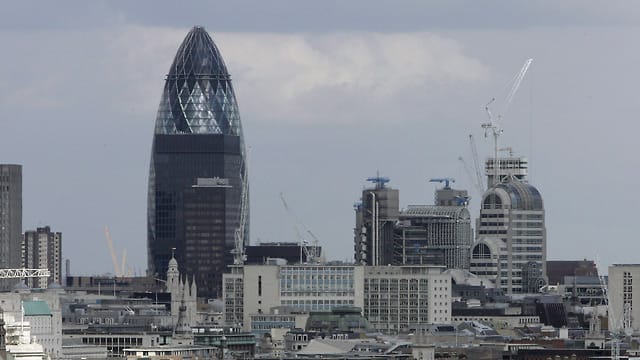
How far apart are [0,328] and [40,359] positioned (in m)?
6.01

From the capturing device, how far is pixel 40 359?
492ft

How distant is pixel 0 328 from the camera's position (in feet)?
473

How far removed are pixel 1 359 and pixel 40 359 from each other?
855cm

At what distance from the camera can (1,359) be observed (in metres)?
142

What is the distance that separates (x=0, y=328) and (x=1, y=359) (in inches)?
116
